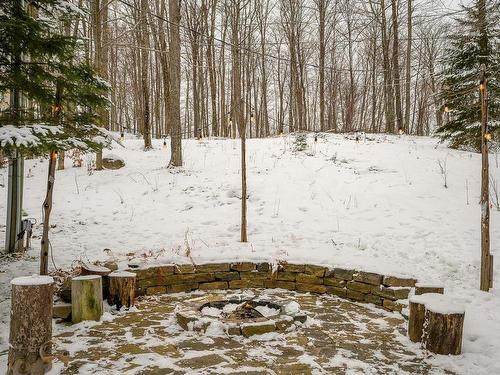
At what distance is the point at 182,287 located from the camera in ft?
23.6

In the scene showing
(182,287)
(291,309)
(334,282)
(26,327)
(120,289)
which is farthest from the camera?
(182,287)

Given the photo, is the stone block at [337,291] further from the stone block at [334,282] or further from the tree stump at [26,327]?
the tree stump at [26,327]

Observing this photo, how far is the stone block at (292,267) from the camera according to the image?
23.8 feet

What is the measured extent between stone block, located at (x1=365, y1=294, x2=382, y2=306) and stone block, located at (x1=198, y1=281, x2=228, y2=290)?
2.60m

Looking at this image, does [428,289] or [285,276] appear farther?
[285,276]

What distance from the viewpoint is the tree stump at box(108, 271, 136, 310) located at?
601 cm

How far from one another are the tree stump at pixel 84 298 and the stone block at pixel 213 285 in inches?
86.6

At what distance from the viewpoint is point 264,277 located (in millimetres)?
A: 7398

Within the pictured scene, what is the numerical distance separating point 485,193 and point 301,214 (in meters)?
4.51

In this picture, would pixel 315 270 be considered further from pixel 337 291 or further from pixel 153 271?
pixel 153 271

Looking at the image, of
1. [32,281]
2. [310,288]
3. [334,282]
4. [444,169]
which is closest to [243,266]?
[310,288]

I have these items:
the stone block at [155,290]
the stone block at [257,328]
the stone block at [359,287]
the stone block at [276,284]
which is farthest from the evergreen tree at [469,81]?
the stone block at [155,290]

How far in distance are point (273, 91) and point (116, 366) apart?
32468 millimetres

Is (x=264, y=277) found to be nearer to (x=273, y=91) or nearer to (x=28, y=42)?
(x=28, y=42)
